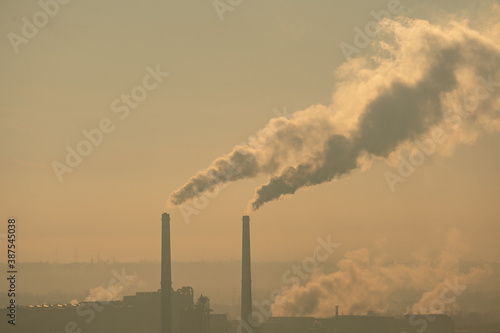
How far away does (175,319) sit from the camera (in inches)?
2625

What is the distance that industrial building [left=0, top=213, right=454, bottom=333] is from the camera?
181ft

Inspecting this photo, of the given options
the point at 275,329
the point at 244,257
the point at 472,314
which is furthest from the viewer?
the point at 472,314

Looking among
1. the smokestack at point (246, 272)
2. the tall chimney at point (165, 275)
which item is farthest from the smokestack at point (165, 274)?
the smokestack at point (246, 272)

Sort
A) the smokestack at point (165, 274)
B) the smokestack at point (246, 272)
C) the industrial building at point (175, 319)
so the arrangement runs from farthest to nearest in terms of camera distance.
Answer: the industrial building at point (175, 319) < the smokestack at point (165, 274) < the smokestack at point (246, 272)

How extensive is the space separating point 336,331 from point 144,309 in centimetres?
2280

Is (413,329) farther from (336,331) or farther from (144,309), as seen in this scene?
(144,309)

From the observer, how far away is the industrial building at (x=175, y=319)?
5509cm

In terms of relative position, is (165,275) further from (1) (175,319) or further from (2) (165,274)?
(1) (175,319)

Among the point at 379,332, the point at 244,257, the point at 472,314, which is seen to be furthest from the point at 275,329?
the point at 472,314

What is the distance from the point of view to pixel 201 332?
58.9 m

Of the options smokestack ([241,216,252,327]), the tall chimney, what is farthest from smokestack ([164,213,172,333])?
smokestack ([241,216,252,327])

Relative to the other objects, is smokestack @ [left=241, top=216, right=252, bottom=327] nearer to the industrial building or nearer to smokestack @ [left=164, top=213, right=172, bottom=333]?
the industrial building

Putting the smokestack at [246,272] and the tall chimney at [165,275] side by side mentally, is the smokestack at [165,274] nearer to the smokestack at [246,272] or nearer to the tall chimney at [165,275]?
the tall chimney at [165,275]

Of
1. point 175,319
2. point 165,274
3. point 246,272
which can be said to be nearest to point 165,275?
point 165,274
